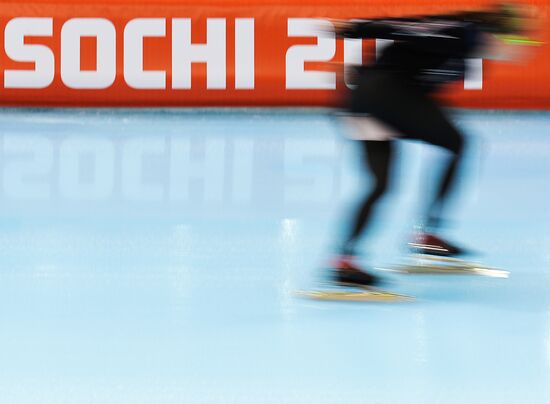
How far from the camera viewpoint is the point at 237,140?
396 inches

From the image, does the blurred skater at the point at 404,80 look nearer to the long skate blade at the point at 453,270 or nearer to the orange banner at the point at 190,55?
the long skate blade at the point at 453,270

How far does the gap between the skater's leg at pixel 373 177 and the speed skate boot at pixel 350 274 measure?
10 cm

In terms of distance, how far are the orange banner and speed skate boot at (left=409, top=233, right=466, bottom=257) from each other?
24.0 ft

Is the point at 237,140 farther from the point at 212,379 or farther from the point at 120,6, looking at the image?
the point at 212,379

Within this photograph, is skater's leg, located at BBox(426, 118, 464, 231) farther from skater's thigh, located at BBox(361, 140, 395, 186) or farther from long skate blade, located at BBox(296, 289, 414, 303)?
long skate blade, located at BBox(296, 289, 414, 303)

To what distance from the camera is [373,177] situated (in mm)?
4336

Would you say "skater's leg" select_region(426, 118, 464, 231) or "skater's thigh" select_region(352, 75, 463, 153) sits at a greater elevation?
"skater's thigh" select_region(352, 75, 463, 153)

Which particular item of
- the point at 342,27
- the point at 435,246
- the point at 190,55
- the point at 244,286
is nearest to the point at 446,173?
the point at 435,246

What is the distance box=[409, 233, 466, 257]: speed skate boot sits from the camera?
4.95m

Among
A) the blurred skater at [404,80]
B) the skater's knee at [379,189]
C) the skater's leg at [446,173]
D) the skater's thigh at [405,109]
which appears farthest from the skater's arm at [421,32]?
the skater's knee at [379,189]

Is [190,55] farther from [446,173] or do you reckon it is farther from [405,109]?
[405,109]

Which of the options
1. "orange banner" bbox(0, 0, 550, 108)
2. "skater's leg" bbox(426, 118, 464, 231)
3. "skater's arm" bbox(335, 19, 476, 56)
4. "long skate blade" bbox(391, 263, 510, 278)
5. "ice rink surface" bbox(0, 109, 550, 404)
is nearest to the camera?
"ice rink surface" bbox(0, 109, 550, 404)

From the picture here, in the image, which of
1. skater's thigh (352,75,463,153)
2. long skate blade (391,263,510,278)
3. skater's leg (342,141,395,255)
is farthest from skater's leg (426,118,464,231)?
skater's leg (342,141,395,255)

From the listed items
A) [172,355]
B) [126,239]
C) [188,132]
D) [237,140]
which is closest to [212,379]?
[172,355]
